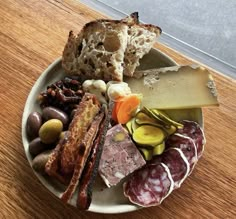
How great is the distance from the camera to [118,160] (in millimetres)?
946

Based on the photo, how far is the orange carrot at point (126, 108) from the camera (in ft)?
3.35

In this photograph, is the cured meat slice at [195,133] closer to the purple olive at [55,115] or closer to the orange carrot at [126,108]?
the orange carrot at [126,108]

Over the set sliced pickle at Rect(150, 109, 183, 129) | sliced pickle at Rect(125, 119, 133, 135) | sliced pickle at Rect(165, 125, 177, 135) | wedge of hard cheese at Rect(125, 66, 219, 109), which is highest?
wedge of hard cheese at Rect(125, 66, 219, 109)

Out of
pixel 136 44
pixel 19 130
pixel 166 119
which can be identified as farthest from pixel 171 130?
pixel 19 130

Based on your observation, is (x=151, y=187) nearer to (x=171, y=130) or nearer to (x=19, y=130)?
(x=171, y=130)

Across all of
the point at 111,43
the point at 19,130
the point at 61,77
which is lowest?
the point at 19,130

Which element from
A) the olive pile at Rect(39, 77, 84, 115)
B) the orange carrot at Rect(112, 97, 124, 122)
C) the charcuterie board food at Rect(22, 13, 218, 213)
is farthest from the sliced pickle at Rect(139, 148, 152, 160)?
the olive pile at Rect(39, 77, 84, 115)

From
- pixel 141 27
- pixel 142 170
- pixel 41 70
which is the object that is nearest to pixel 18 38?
pixel 41 70

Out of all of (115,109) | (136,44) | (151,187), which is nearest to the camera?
(151,187)

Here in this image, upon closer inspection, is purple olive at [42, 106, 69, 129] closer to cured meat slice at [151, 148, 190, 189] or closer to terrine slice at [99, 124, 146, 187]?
terrine slice at [99, 124, 146, 187]

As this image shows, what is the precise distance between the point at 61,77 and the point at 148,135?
301 millimetres

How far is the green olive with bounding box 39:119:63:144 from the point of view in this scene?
38.8 inches

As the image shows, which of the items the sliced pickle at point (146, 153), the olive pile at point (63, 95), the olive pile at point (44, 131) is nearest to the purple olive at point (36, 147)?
the olive pile at point (44, 131)

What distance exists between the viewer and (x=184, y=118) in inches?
40.8
